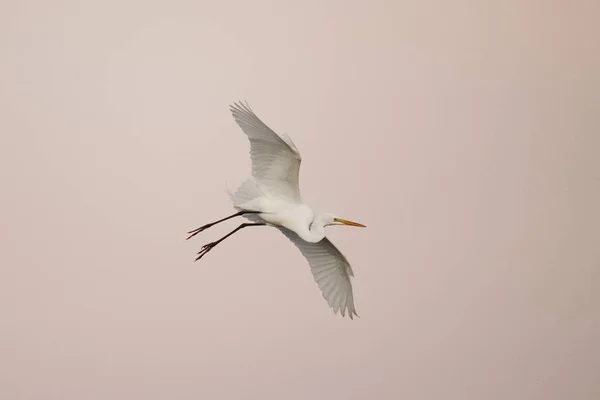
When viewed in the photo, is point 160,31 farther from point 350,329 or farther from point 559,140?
point 559,140

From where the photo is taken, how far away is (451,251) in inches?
70.6

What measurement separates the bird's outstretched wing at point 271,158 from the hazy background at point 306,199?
161mm

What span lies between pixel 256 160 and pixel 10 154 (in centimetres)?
57

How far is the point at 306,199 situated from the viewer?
62.7 inches

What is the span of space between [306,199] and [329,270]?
180mm

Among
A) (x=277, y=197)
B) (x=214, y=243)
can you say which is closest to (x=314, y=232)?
(x=277, y=197)

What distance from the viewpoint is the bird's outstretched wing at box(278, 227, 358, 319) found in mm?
1475

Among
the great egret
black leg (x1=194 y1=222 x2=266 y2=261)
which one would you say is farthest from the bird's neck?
black leg (x1=194 y1=222 x2=266 y2=261)

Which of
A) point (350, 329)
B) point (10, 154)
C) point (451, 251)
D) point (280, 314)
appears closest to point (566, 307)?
point (451, 251)

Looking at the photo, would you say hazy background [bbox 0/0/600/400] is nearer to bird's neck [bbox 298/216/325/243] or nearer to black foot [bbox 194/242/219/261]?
black foot [bbox 194/242/219/261]

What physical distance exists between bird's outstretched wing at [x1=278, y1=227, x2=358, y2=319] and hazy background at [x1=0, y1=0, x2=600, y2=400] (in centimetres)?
8

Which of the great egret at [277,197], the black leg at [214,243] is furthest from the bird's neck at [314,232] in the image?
the black leg at [214,243]

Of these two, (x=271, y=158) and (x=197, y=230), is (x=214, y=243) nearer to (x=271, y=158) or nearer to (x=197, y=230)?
(x=197, y=230)

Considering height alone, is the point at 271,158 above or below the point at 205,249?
above
